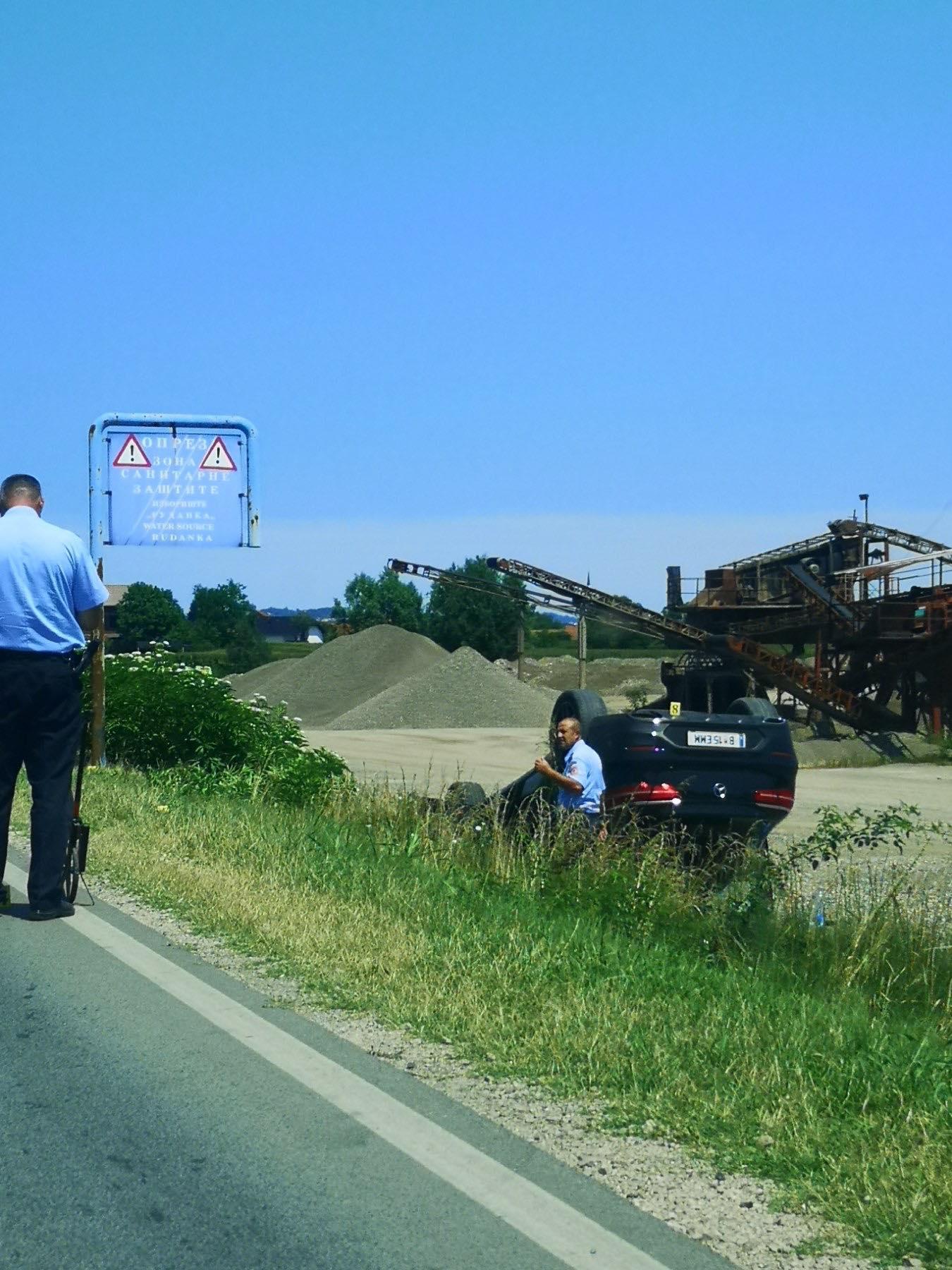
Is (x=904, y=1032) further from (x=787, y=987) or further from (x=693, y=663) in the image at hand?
(x=693, y=663)

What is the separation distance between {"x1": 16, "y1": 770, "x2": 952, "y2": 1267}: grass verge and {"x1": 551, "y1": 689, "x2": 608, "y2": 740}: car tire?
3.34 m

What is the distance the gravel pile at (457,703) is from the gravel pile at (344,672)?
4659 mm

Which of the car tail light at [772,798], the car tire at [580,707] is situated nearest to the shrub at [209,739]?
the car tire at [580,707]

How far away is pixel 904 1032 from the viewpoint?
19.0 feet

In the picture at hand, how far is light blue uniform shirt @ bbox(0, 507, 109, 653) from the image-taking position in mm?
7168

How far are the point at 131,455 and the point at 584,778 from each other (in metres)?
9.63

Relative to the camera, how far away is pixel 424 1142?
175 inches

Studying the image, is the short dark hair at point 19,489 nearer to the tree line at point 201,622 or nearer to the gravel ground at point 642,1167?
the gravel ground at point 642,1167

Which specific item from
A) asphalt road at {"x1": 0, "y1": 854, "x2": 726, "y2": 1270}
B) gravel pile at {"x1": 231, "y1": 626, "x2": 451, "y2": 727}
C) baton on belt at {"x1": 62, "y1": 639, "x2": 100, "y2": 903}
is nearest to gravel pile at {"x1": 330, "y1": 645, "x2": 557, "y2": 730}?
gravel pile at {"x1": 231, "y1": 626, "x2": 451, "y2": 727}

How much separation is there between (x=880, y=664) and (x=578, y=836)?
2969cm

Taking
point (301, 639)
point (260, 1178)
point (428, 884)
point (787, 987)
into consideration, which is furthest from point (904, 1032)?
point (301, 639)

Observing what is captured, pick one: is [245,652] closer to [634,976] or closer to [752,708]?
[752,708]

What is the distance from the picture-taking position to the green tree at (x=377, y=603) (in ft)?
392

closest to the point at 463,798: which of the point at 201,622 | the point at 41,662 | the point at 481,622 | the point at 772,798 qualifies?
the point at 772,798
